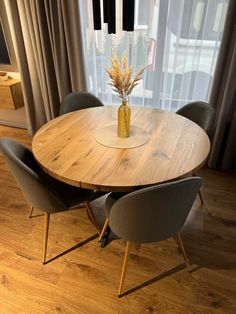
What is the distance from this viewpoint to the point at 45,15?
2.35m

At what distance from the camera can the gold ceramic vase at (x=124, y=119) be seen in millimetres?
1403

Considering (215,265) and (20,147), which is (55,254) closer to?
(20,147)

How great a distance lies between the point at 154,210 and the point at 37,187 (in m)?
0.63

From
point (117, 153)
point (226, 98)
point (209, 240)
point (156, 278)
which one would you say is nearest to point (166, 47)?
point (226, 98)

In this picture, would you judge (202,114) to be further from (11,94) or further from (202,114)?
(11,94)

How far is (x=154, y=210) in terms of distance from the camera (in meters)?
1.01

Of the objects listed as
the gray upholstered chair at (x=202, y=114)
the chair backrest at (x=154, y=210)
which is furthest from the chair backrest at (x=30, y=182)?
the gray upholstered chair at (x=202, y=114)

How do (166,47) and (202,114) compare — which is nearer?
(202,114)

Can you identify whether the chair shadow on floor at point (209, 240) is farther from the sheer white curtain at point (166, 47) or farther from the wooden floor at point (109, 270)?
the sheer white curtain at point (166, 47)

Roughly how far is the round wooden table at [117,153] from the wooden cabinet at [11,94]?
54.6 inches

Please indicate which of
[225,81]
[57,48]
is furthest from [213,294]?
[57,48]

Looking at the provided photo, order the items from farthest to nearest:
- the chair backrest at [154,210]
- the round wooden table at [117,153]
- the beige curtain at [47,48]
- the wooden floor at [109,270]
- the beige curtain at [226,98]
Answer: the beige curtain at [47,48]
the beige curtain at [226,98]
the wooden floor at [109,270]
the round wooden table at [117,153]
the chair backrest at [154,210]

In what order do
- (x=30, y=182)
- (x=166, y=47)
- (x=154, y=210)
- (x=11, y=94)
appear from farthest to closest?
(x=11, y=94) → (x=166, y=47) → (x=30, y=182) → (x=154, y=210)

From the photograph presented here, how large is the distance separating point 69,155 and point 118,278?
0.83 meters
